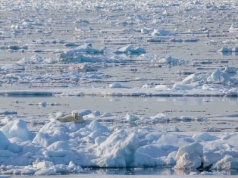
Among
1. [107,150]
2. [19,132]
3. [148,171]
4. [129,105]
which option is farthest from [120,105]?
[148,171]

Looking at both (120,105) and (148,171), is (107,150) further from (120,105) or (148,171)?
(120,105)

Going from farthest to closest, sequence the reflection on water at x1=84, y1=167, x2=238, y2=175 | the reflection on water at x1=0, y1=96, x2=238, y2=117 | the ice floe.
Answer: the reflection on water at x1=0, y1=96, x2=238, y2=117 → the ice floe → the reflection on water at x1=84, y1=167, x2=238, y2=175

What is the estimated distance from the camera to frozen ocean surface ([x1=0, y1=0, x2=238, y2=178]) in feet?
34.7

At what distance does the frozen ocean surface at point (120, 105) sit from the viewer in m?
10.6

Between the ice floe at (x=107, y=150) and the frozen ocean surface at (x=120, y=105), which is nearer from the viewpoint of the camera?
the ice floe at (x=107, y=150)

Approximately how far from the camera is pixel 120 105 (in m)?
16.1

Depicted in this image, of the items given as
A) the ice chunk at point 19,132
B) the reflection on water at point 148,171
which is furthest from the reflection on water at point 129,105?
the reflection on water at point 148,171

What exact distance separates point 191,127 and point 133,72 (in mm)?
8490

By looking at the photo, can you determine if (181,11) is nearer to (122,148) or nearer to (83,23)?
(83,23)

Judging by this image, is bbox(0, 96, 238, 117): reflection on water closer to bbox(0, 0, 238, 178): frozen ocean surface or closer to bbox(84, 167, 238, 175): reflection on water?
bbox(0, 0, 238, 178): frozen ocean surface

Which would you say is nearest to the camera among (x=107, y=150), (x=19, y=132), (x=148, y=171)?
(x=148, y=171)

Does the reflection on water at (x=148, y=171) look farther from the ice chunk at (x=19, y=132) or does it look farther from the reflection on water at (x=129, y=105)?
the reflection on water at (x=129, y=105)

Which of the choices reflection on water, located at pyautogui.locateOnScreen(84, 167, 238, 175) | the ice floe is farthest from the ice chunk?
reflection on water, located at pyautogui.locateOnScreen(84, 167, 238, 175)

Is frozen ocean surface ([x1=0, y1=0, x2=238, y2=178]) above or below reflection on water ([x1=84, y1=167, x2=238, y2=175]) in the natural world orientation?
above
